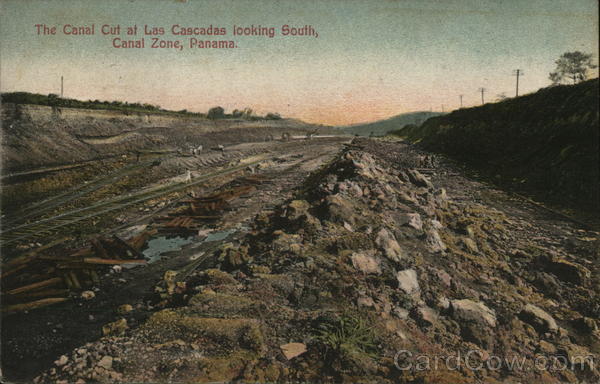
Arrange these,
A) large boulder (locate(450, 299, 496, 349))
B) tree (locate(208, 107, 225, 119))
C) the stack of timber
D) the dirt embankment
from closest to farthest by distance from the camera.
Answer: large boulder (locate(450, 299, 496, 349))
the stack of timber
the dirt embankment
tree (locate(208, 107, 225, 119))

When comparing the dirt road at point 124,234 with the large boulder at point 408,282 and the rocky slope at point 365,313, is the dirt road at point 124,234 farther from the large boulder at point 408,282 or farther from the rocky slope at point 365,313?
the large boulder at point 408,282


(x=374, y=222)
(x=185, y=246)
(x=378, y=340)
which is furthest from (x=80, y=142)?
(x=378, y=340)

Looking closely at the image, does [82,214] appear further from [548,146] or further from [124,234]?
[548,146]

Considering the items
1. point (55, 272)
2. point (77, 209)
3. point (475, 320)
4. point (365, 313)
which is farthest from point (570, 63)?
point (77, 209)

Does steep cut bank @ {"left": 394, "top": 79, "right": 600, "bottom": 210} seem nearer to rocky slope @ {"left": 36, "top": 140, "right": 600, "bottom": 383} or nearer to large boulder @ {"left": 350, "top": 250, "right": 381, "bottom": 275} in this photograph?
rocky slope @ {"left": 36, "top": 140, "right": 600, "bottom": 383}

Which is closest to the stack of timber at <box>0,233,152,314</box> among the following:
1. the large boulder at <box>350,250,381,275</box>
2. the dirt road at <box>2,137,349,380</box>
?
the dirt road at <box>2,137,349,380</box>
